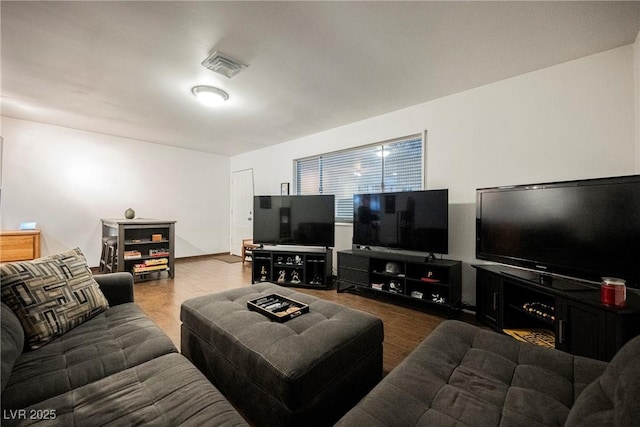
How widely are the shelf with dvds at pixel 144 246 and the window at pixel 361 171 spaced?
7.94ft

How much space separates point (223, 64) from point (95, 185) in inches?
161

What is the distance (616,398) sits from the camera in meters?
0.67

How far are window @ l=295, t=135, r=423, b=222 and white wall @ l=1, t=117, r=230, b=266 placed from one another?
2.74 metres

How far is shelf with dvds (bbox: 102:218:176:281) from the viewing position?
3.89 m

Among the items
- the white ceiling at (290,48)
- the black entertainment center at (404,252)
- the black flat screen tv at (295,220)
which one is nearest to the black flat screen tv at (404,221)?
the black entertainment center at (404,252)

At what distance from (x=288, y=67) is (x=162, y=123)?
2742 mm

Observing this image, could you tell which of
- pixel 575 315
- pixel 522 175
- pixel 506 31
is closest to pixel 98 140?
pixel 506 31

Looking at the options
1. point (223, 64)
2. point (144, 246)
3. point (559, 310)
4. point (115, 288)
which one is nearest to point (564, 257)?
point (559, 310)

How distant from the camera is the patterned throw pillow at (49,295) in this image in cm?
130

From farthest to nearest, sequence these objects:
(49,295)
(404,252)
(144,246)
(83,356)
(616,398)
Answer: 1. (144,246)
2. (404,252)
3. (49,295)
4. (83,356)
5. (616,398)

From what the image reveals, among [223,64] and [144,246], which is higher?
[223,64]

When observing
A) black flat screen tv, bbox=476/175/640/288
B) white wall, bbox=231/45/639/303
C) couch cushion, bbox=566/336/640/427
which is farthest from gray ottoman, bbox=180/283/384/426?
white wall, bbox=231/45/639/303

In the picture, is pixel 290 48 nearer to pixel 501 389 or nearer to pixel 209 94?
pixel 209 94

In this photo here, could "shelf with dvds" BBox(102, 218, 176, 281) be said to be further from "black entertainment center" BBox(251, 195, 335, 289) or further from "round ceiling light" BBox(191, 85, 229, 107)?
"round ceiling light" BBox(191, 85, 229, 107)
